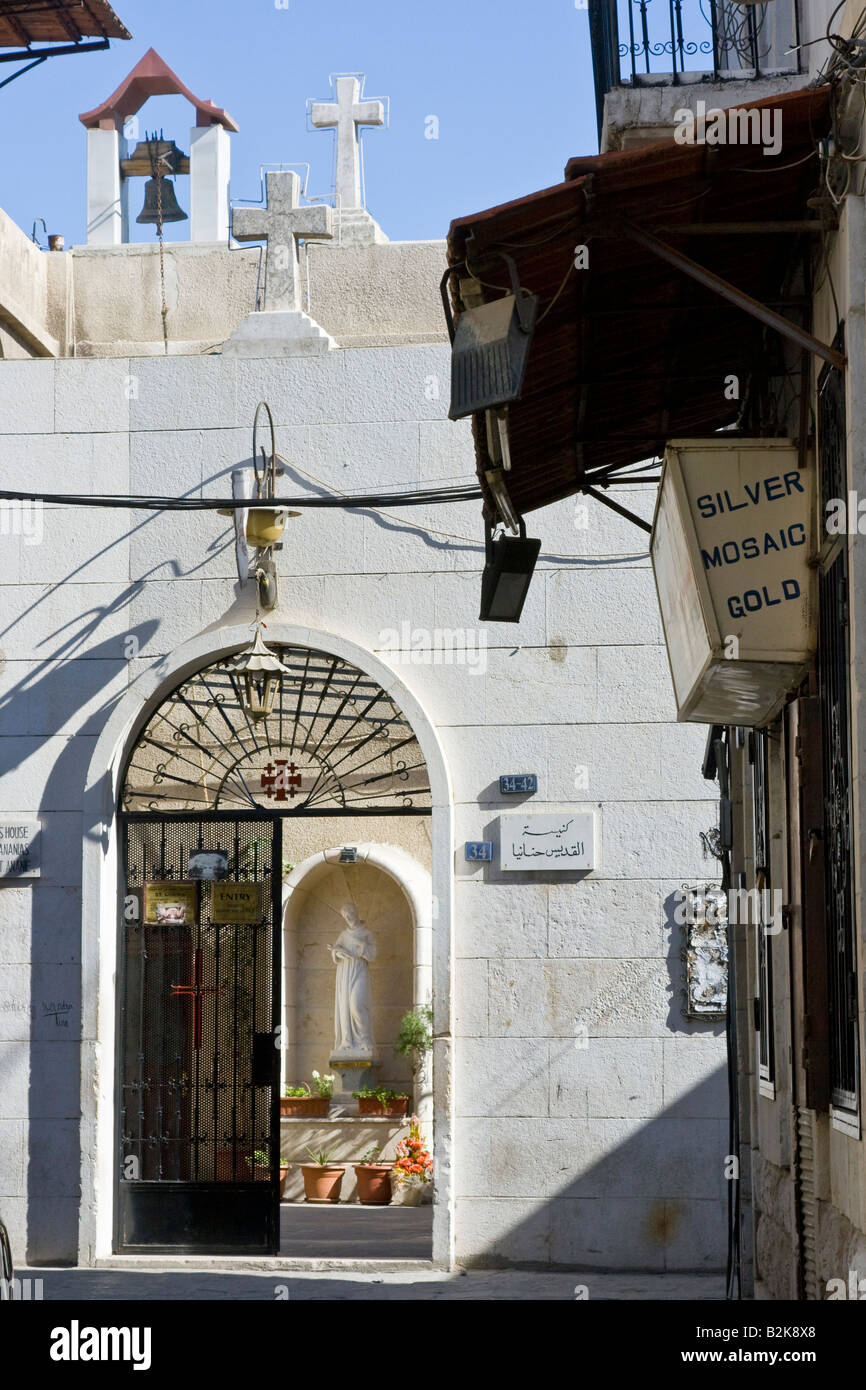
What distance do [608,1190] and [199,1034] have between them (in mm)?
2788

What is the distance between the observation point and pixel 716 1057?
397 inches

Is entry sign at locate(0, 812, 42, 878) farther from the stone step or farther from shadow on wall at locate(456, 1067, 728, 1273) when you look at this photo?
the stone step

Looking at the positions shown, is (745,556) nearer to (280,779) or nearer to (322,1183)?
(280,779)

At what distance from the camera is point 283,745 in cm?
1235

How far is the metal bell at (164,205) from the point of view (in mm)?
17500

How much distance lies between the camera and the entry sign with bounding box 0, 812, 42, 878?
35.2 feet

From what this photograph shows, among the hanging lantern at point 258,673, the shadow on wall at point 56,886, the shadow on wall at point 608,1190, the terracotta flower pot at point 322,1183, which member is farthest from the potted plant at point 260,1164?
the terracotta flower pot at point 322,1183

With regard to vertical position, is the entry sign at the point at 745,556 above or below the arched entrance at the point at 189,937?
above

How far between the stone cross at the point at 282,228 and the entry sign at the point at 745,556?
5996 mm

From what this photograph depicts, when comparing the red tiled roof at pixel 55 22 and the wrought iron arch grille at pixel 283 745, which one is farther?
the red tiled roof at pixel 55 22

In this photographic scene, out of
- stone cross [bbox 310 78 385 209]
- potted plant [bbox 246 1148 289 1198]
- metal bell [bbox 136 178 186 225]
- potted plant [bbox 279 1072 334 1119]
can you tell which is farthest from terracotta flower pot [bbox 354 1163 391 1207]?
metal bell [bbox 136 178 186 225]

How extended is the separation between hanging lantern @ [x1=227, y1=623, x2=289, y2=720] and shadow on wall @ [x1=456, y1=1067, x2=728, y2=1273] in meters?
2.96

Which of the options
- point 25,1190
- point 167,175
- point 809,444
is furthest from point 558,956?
point 167,175

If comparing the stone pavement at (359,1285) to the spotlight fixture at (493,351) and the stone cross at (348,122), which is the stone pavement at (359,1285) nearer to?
the spotlight fixture at (493,351)
